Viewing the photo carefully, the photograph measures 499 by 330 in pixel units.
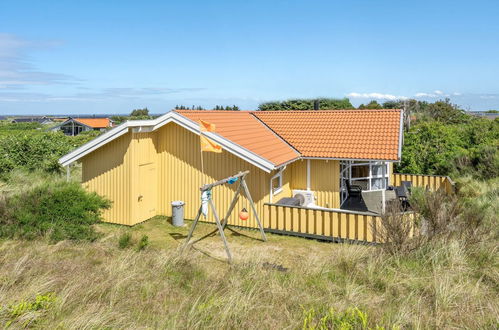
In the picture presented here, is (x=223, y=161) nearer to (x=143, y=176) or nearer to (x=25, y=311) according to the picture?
(x=143, y=176)

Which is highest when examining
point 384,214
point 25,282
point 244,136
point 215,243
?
point 244,136

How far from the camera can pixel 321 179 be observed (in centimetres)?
1439

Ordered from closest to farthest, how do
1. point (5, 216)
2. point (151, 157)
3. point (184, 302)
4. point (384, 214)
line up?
1. point (184, 302)
2. point (384, 214)
3. point (5, 216)
4. point (151, 157)

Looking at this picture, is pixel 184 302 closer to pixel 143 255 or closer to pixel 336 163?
pixel 143 255

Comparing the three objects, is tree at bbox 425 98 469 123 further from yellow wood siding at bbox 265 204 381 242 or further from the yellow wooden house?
yellow wood siding at bbox 265 204 381 242

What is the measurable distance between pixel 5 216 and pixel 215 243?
632 centimetres

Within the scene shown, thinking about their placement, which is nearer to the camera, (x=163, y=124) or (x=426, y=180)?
(x=163, y=124)

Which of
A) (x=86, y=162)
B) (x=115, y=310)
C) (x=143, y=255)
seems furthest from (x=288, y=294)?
(x=86, y=162)

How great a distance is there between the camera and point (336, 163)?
14086mm

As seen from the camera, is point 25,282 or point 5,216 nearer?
point 25,282

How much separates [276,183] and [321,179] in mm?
2044

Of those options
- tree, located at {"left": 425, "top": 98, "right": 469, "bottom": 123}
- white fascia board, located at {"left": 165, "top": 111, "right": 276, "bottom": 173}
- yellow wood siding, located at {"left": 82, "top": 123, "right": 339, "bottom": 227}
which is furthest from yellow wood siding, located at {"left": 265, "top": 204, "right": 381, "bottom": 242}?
tree, located at {"left": 425, "top": 98, "right": 469, "bottom": 123}

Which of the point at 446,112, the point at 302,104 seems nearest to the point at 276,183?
the point at 302,104

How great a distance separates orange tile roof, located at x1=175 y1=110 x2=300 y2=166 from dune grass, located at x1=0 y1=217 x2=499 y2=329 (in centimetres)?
475
